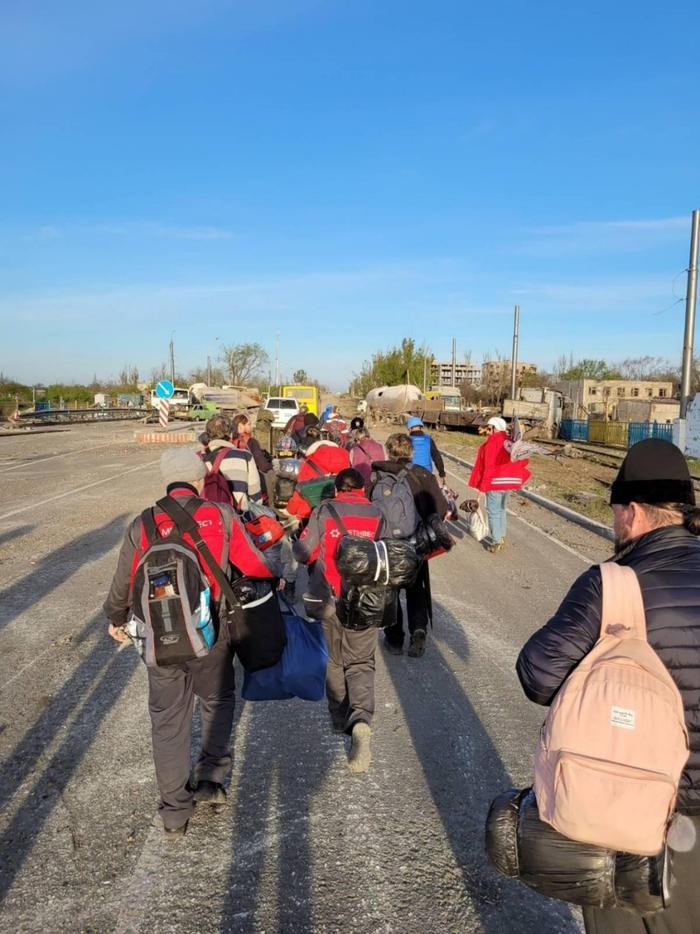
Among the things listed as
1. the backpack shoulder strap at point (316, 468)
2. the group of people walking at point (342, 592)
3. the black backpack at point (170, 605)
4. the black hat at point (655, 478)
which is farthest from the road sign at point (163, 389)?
the black hat at point (655, 478)

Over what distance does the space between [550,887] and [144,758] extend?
267 cm

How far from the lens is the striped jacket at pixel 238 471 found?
6205mm

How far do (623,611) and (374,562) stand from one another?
2031 millimetres

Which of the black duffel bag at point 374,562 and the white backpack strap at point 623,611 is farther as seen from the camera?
the black duffel bag at point 374,562

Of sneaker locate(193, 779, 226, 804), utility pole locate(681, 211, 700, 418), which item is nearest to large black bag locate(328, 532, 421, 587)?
sneaker locate(193, 779, 226, 804)

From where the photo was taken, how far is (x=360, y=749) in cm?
366

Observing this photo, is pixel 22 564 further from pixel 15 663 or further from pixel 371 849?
pixel 371 849

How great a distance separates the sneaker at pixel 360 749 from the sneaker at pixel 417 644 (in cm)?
164

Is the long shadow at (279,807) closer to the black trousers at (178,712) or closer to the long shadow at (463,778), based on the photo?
the black trousers at (178,712)

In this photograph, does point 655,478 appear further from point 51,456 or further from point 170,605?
point 51,456

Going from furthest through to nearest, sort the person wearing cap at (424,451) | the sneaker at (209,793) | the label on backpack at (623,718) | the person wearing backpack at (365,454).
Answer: the person wearing cap at (424,451) → the person wearing backpack at (365,454) → the sneaker at (209,793) → the label on backpack at (623,718)

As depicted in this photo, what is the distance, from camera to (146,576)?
114 inches

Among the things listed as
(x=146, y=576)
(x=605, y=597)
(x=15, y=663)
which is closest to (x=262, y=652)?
(x=146, y=576)

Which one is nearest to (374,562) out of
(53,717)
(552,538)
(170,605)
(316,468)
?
Answer: (170,605)
